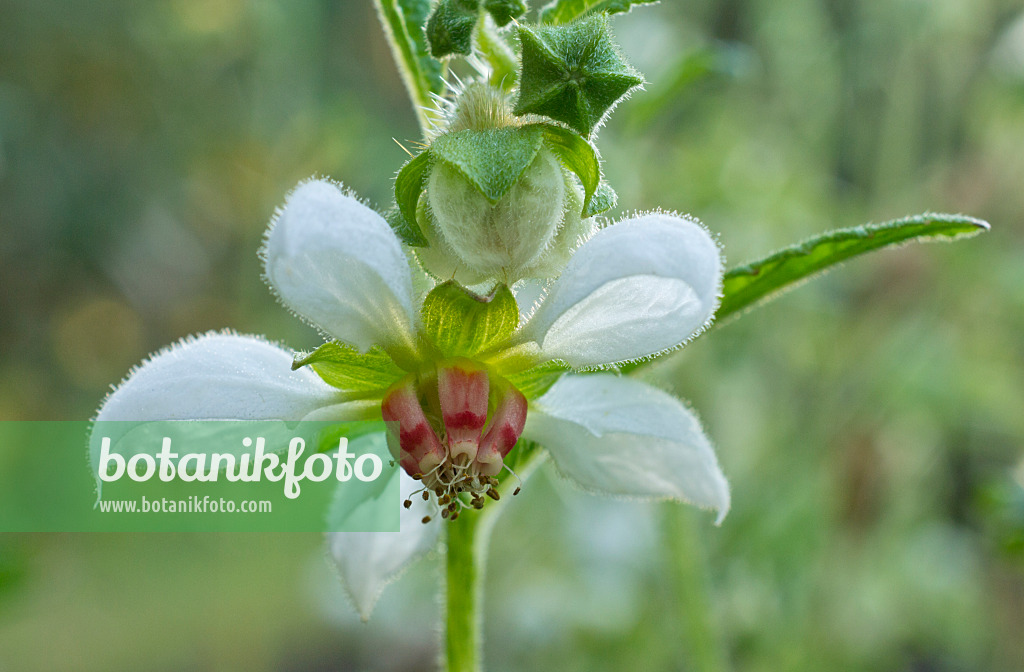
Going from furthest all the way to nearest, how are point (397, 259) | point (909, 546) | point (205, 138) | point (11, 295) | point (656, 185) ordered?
point (11, 295) < point (205, 138) < point (909, 546) < point (656, 185) < point (397, 259)

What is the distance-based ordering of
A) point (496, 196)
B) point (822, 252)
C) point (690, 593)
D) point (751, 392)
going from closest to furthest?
point (496, 196), point (822, 252), point (690, 593), point (751, 392)

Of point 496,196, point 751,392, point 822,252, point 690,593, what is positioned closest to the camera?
point 496,196

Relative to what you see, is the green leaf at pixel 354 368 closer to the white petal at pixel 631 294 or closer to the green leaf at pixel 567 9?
the white petal at pixel 631 294

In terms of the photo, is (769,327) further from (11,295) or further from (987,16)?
(11,295)

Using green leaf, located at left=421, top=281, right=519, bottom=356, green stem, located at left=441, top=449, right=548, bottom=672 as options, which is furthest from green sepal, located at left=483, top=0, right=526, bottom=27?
green stem, located at left=441, top=449, right=548, bottom=672

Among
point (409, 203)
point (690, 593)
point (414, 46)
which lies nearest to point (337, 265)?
point (409, 203)

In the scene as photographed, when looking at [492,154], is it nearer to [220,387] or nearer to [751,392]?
[220,387]

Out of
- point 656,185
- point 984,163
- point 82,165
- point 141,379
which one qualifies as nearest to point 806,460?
point 656,185

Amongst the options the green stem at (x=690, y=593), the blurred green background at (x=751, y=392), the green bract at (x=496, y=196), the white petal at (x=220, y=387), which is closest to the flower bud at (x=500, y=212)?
the green bract at (x=496, y=196)
